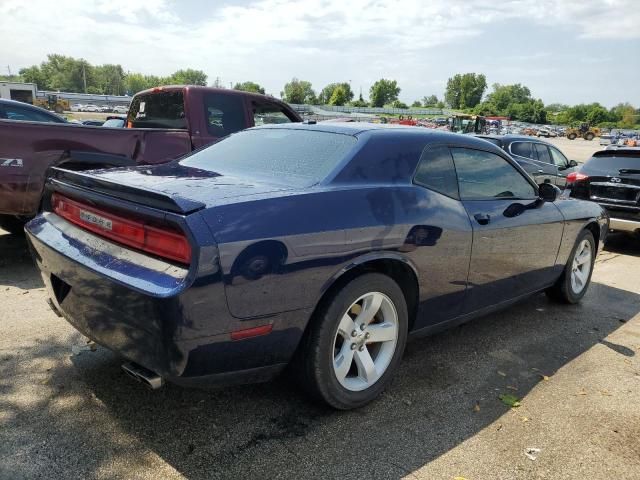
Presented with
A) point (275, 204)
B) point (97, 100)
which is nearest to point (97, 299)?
point (275, 204)

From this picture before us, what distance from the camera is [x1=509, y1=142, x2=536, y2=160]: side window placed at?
984cm

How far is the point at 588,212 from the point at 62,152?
5094 mm

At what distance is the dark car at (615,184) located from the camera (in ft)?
24.0

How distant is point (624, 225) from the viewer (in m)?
7.38

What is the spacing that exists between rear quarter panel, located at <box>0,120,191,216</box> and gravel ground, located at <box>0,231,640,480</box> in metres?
1.54

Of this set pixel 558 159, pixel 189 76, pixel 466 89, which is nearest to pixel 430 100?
pixel 466 89

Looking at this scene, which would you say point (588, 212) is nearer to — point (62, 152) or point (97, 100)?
point (62, 152)

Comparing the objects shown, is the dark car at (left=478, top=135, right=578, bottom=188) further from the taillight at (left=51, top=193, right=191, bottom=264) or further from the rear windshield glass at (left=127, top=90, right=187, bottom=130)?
the taillight at (left=51, top=193, right=191, bottom=264)

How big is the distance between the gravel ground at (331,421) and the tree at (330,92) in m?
144

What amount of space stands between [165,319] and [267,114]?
18.2 ft

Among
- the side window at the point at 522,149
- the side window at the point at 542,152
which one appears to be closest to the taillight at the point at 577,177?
the side window at the point at 522,149

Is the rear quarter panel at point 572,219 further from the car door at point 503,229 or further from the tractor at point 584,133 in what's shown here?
the tractor at point 584,133

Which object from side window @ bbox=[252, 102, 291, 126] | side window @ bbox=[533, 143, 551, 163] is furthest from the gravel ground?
side window @ bbox=[533, 143, 551, 163]

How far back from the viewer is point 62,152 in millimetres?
5137
